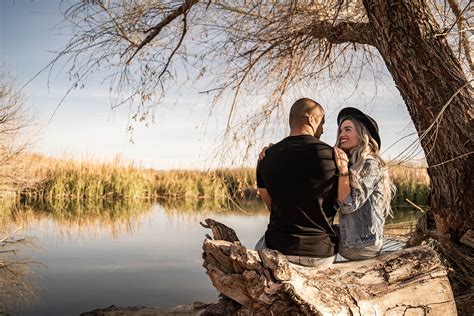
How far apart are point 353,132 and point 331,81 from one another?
9.22 ft

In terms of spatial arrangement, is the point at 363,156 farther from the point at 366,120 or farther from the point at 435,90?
the point at 435,90

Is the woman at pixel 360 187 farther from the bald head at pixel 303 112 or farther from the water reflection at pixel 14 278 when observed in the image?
the water reflection at pixel 14 278

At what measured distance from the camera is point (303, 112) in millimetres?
3240

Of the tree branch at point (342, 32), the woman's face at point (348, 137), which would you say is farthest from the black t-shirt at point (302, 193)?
the tree branch at point (342, 32)

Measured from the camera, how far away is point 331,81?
616 centimetres

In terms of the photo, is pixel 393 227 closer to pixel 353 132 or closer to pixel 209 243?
pixel 353 132

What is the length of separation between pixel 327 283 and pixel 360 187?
596 mm

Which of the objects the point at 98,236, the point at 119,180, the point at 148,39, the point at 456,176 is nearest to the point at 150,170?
the point at 119,180

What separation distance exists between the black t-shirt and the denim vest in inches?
3.6

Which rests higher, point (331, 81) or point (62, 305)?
point (331, 81)

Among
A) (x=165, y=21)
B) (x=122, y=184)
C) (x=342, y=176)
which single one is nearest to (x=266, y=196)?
(x=342, y=176)

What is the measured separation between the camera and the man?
313 centimetres

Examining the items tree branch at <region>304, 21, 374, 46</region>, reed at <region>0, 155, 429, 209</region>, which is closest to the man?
tree branch at <region>304, 21, 374, 46</region>

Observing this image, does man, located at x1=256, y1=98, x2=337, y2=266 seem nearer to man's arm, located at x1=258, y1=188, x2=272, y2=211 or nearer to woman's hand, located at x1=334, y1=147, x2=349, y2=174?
woman's hand, located at x1=334, y1=147, x2=349, y2=174
